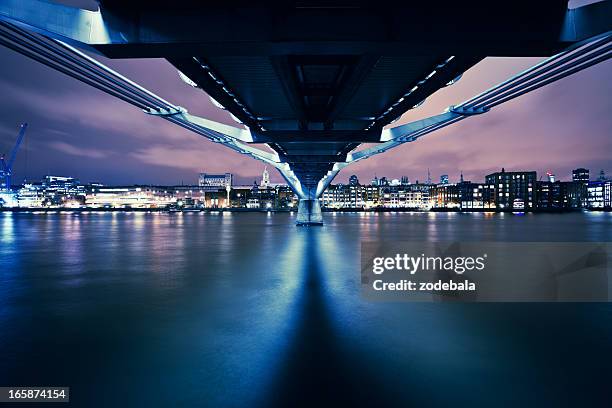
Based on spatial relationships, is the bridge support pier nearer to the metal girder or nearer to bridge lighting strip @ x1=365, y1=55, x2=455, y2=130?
bridge lighting strip @ x1=365, y1=55, x2=455, y2=130

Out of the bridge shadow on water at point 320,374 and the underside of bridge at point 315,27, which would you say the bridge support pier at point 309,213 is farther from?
the underside of bridge at point 315,27

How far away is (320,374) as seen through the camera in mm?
6492

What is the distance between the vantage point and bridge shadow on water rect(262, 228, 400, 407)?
5.66 meters

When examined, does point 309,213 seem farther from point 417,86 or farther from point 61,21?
point 61,21

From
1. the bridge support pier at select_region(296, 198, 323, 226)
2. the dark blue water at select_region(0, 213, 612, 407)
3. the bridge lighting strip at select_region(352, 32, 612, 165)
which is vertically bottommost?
the dark blue water at select_region(0, 213, 612, 407)

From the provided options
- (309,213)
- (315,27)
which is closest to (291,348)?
(315,27)

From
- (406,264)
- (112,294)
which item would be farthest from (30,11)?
(406,264)

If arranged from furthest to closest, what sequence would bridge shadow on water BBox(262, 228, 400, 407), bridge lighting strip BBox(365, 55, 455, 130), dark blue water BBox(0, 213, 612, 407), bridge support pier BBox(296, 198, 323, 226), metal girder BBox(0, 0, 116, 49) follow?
bridge support pier BBox(296, 198, 323, 226), bridge lighting strip BBox(365, 55, 455, 130), metal girder BBox(0, 0, 116, 49), dark blue water BBox(0, 213, 612, 407), bridge shadow on water BBox(262, 228, 400, 407)

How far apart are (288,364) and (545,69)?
11315 mm

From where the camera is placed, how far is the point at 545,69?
11.3m

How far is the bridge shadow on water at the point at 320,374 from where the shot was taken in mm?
5660

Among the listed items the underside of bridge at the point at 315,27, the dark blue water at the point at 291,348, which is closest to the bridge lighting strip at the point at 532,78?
the underside of bridge at the point at 315,27

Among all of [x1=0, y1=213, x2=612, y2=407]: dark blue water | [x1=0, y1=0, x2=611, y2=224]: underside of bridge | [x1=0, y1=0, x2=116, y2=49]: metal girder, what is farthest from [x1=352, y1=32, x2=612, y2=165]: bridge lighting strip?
[x1=0, y1=0, x2=116, y2=49]: metal girder

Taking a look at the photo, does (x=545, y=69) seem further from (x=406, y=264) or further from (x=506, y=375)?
(x=406, y=264)
